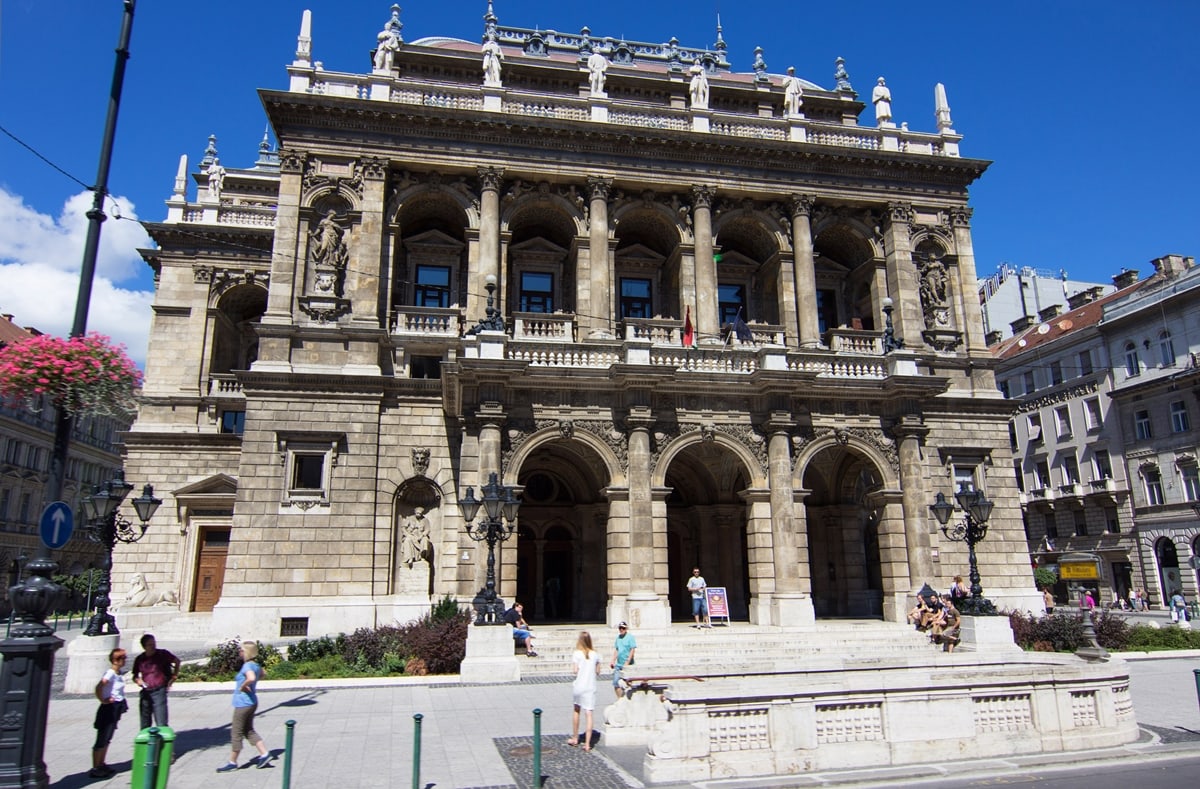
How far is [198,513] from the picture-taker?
30312 mm

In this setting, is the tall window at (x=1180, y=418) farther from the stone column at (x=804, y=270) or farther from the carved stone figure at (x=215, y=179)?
the carved stone figure at (x=215, y=179)

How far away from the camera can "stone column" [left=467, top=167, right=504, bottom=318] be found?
27.6 meters

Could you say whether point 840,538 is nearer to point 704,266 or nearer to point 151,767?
point 704,266

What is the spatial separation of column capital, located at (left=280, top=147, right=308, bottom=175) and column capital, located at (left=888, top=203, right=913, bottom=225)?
2255 cm

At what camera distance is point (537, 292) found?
3111 centimetres

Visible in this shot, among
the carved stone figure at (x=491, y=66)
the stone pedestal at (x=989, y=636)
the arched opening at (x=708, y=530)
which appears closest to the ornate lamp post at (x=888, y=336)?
the arched opening at (x=708, y=530)

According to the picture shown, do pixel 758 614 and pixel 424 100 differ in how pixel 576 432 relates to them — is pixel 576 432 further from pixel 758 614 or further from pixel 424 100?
pixel 424 100

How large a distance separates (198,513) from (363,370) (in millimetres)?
10353

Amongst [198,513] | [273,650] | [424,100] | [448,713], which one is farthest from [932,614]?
[198,513]

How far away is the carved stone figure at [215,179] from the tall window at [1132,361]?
50.9 m

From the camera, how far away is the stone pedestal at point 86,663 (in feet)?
53.9

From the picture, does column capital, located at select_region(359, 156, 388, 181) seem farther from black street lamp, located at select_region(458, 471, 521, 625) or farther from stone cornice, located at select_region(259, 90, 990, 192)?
black street lamp, located at select_region(458, 471, 521, 625)


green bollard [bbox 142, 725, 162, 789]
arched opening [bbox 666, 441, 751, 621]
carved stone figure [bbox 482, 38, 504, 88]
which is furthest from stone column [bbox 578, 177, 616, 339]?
green bollard [bbox 142, 725, 162, 789]

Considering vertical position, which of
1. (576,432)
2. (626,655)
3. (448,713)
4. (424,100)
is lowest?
(448,713)
